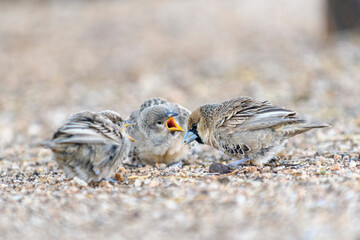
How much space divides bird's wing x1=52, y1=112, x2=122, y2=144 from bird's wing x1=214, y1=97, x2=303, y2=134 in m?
1.35

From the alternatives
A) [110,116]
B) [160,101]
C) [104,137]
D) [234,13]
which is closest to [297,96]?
[160,101]

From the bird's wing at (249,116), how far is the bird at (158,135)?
0.85 metres

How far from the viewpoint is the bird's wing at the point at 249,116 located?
5871 millimetres

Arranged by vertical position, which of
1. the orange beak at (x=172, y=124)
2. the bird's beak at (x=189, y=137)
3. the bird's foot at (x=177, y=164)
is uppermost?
the orange beak at (x=172, y=124)

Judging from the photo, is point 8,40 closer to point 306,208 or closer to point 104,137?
point 104,137

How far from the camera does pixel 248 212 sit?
426 centimetres

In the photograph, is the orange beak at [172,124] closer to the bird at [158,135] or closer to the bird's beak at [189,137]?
the bird at [158,135]

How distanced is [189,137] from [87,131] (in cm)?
169

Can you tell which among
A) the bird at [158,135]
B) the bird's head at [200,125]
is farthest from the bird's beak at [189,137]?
the bird at [158,135]

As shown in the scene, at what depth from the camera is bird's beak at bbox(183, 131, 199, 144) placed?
6.61 metres

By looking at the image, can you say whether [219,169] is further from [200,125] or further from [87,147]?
[87,147]

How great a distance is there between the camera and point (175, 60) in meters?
14.5

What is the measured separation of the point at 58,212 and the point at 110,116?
6.50 feet

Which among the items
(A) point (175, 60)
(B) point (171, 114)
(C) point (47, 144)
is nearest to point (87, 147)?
(C) point (47, 144)
